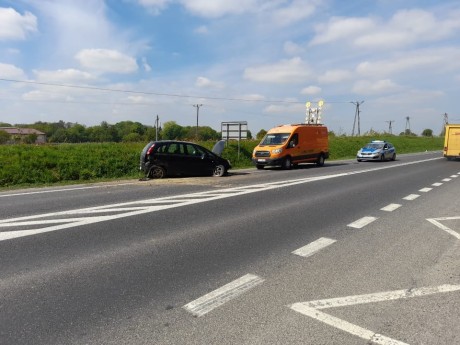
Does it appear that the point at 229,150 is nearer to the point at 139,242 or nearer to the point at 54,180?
the point at 54,180

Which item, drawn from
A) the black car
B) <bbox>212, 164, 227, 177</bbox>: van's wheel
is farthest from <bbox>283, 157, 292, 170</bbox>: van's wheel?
<bbox>212, 164, 227, 177</bbox>: van's wheel

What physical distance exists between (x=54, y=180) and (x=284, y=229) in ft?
39.0

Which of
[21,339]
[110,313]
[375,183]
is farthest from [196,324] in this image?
[375,183]

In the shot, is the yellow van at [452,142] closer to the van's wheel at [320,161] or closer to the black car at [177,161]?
the van's wheel at [320,161]

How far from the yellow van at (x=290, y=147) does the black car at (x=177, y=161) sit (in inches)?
188

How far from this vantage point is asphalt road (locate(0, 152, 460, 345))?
2961mm

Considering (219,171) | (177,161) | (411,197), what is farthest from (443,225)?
(177,161)

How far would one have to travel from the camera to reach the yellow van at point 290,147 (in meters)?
20.1

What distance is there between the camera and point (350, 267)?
4.40 m

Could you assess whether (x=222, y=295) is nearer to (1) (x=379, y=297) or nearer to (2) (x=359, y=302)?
(2) (x=359, y=302)

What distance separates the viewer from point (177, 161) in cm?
1490

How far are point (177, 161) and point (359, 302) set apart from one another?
474 inches

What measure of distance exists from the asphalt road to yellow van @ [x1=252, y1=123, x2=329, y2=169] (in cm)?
1203

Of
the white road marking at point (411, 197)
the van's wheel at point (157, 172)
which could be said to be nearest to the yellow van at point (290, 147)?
the van's wheel at point (157, 172)
